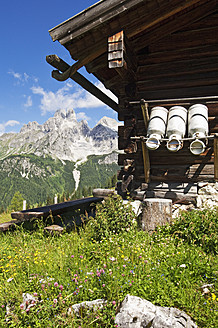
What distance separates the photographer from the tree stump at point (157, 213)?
16.9ft

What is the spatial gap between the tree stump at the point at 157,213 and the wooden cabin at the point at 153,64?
94 centimetres

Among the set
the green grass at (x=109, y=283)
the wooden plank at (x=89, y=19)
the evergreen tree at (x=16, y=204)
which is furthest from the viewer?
the evergreen tree at (x=16, y=204)

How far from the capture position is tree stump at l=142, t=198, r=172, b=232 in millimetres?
5148

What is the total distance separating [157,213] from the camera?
17.0ft

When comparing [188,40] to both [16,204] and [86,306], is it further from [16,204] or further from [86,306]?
[16,204]

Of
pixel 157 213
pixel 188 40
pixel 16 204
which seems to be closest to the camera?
pixel 157 213

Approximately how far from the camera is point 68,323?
8.98 feet

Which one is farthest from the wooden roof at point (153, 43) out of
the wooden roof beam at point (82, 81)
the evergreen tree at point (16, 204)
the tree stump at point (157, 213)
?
the evergreen tree at point (16, 204)

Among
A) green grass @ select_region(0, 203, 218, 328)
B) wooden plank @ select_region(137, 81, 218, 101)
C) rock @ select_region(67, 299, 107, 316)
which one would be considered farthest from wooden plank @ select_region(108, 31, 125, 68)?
rock @ select_region(67, 299, 107, 316)

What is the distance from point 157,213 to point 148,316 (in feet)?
8.69

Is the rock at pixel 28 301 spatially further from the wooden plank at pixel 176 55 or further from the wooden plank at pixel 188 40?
the wooden plank at pixel 188 40

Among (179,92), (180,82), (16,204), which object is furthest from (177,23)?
(16,204)

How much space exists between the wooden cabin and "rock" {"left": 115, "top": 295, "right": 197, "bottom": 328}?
11.5 feet

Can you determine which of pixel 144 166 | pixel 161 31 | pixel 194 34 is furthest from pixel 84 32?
pixel 144 166
